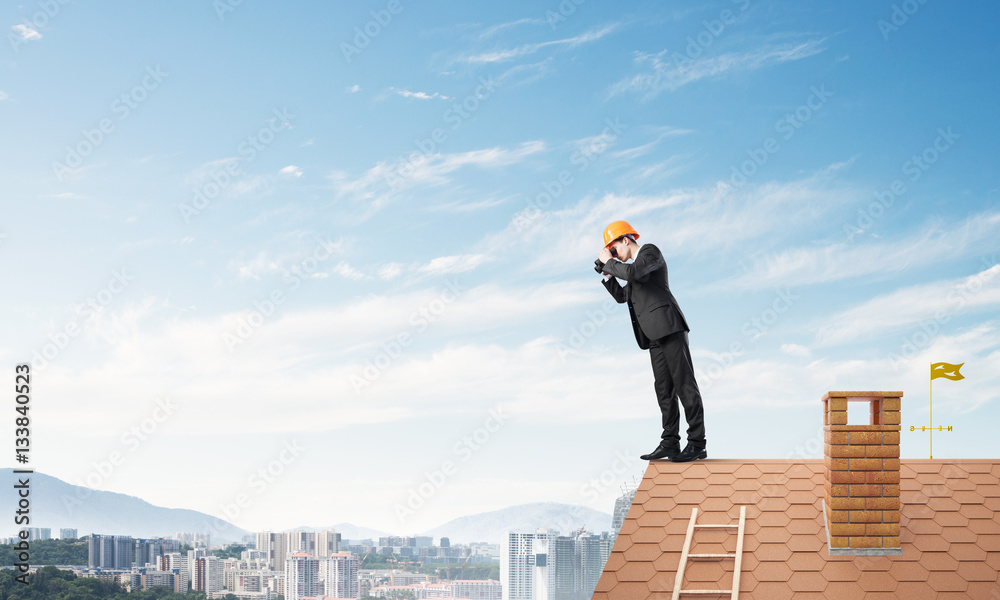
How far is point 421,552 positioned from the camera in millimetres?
57719

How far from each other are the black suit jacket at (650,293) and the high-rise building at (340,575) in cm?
5102

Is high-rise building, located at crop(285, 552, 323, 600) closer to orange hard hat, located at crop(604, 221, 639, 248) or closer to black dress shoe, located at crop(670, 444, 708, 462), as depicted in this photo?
black dress shoe, located at crop(670, 444, 708, 462)

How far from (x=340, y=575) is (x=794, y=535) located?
54.0 metres

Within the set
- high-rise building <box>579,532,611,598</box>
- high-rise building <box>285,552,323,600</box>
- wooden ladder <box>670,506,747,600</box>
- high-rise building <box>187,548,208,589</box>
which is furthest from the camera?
high-rise building <box>285,552,323,600</box>

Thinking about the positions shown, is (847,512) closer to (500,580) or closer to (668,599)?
(668,599)

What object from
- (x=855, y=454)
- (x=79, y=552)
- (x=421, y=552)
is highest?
(x=855, y=454)

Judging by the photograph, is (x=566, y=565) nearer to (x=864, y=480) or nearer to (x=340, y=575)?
(x=340, y=575)

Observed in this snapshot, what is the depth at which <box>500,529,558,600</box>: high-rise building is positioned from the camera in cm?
4094

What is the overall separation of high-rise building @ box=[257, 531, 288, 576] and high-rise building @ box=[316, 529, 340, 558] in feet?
8.97

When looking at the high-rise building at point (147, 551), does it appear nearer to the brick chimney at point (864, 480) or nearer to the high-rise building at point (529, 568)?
the high-rise building at point (529, 568)

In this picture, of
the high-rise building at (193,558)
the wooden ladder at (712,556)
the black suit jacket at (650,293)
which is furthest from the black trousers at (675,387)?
the high-rise building at (193,558)

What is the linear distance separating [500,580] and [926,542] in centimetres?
4546

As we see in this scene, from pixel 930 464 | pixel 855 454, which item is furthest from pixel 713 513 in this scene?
pixel 930 464

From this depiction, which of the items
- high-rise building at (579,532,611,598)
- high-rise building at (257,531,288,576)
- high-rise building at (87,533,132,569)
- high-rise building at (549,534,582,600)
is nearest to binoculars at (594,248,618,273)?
high-rise building at (579,532,611,598)
